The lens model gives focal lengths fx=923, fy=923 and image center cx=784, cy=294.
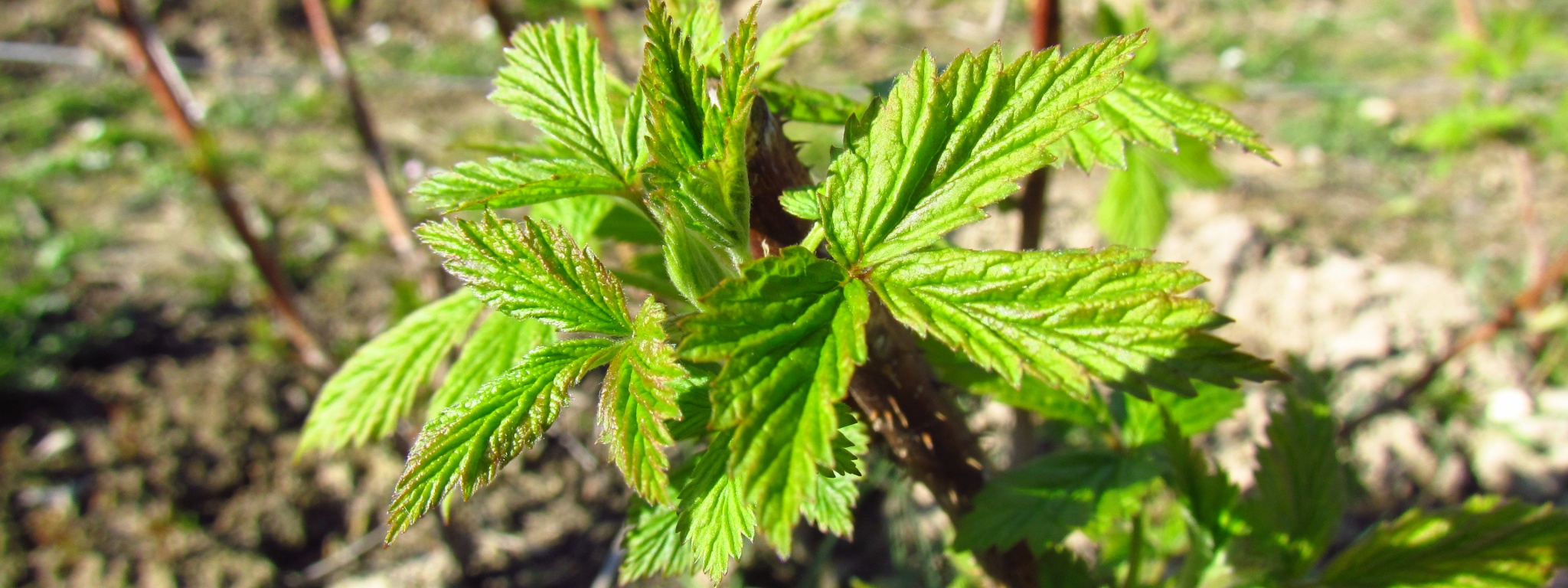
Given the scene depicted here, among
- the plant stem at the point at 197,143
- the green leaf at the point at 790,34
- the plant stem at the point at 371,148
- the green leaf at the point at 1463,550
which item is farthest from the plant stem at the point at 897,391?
the plant stem at the point at 197,143

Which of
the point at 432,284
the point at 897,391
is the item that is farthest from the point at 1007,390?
the point at 432,284

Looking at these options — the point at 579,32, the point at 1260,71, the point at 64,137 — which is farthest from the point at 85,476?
the point at 1260,71

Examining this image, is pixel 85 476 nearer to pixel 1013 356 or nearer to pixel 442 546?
pixel 442 546

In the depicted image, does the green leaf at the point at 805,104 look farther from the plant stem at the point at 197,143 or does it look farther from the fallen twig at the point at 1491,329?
the fallen twig at the point at 1491,329

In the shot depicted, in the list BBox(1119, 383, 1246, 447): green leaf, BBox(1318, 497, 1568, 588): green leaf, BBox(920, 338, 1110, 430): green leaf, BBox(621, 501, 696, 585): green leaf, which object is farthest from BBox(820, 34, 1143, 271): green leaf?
BBox(1318, 497, 1568, 588): green leaf

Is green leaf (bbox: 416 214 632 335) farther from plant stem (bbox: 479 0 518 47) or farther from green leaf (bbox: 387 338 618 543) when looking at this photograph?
plant stem (bbox: 479 0 518 47)

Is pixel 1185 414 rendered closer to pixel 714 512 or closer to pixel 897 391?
pixel 897 391

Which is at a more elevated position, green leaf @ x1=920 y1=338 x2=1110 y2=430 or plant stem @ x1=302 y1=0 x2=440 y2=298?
plant stem @ x1=302 y1=0 x2=440 y2=298
